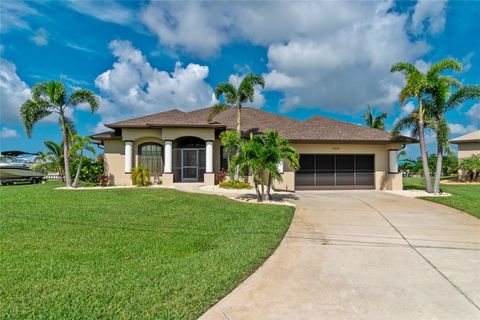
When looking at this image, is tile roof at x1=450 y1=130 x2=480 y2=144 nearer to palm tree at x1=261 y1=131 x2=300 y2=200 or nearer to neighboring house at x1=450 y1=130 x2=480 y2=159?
neighboring house at x1=450 y1=130 x2=480 y2=159

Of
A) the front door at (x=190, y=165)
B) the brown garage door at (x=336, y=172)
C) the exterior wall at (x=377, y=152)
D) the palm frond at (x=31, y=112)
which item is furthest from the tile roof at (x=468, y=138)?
the palm frond at (x=31, y=112)

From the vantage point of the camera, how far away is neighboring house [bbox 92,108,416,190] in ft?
56.1

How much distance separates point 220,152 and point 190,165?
85.9 inches

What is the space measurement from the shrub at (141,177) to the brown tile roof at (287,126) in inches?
111

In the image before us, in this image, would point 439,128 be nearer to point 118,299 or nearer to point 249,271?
point 249,271

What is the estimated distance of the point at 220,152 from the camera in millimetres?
18547

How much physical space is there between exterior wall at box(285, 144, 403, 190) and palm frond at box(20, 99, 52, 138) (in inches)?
595

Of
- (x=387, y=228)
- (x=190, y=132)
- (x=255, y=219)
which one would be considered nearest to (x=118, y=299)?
(x=255, y=219)

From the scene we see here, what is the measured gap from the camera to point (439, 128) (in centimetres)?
1434

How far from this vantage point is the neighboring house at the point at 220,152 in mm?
17109

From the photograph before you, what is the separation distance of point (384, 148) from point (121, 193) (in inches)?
631

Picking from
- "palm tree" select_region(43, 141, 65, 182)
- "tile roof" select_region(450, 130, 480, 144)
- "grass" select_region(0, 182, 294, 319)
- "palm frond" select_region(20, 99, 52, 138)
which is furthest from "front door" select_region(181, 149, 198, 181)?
"tile roof" select_region(450, 130, 480, 144)

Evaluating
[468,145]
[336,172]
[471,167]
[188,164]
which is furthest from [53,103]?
[468,145]

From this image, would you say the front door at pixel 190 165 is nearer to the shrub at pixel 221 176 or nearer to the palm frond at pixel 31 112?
the shrub at pixel 221 176
